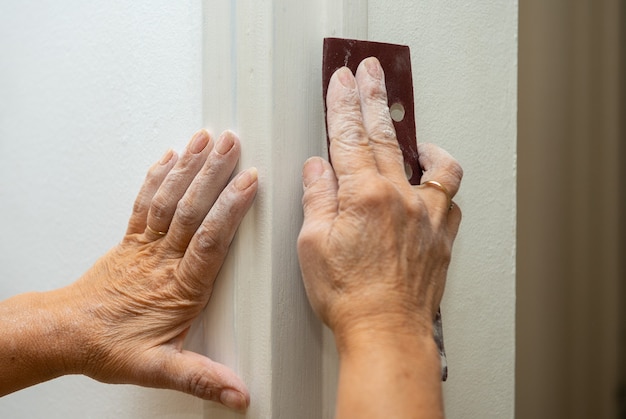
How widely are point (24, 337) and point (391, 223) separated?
50cm

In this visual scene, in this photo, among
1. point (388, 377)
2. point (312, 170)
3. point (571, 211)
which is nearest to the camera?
point (388, 377)

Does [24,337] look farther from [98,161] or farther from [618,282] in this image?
[618,282]

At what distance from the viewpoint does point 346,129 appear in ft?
1.99

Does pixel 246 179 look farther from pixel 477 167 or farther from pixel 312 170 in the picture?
pixel 477 167

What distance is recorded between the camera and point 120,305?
0.70 metres

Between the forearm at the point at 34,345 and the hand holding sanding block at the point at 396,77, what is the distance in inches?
16.7

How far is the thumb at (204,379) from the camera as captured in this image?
65 centimetres

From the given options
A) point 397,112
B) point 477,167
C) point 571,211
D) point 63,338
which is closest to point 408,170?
point 397,112

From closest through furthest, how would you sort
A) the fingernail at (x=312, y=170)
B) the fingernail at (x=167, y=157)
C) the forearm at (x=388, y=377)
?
1. the forearm at (x=388, y=377)
2. the fingernail at (x=312, y=170)
3. the fingernail at (x=167, y=157)

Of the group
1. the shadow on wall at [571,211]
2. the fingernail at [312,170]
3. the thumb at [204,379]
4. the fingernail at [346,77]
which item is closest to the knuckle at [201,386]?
the thumb at [204,379]

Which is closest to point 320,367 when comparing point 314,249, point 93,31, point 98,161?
point 314,249

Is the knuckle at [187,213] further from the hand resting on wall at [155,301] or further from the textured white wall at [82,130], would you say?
the textured white wall at [82,130]

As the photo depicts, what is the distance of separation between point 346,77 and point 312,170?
4.5 inches

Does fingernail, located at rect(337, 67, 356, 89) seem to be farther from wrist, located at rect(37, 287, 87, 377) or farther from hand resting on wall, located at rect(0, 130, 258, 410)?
wrist, located at rect(37, 287, 87, 377)
